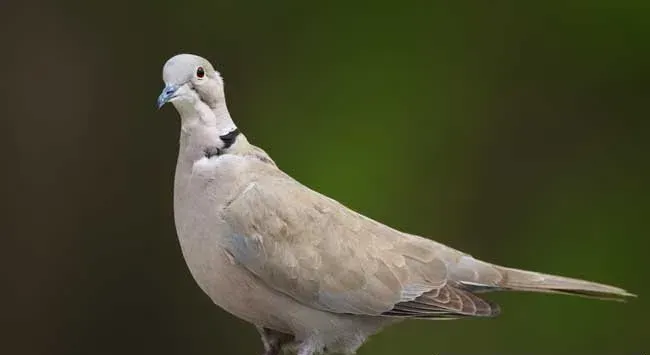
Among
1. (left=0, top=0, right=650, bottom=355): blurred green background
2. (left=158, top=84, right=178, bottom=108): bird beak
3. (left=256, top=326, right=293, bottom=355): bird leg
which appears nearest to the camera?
(left=158, top=84, right=178, bottom=108): bird beak

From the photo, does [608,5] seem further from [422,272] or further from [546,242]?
[422,272]

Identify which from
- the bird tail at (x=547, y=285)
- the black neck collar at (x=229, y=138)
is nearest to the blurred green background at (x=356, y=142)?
the bird tail at (x=547, y=285)

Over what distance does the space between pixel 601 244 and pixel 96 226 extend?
115 centimetres

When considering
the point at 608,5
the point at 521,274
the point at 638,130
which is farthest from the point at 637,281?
the point at 521,274

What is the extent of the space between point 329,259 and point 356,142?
3.25ft

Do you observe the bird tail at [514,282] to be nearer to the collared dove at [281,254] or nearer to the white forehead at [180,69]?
the collared dove at [281,254]

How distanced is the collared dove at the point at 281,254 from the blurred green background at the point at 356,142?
0.92 m

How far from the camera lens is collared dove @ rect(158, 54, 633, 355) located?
135 cm

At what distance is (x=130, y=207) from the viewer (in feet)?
7.97

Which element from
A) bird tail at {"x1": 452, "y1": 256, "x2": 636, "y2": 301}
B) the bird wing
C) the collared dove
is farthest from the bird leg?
bird tail at {"x1": 452, "y1": 256, "x2": 636, "y2": 301}

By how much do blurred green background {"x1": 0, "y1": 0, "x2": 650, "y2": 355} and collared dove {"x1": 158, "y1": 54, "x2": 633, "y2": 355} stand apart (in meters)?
0.92

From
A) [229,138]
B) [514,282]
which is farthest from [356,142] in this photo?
[229,138]

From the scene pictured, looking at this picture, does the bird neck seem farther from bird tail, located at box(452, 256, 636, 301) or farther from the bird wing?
bird tail, located at box(452, 256, 636, 301)

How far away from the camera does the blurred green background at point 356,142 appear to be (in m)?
2.39
